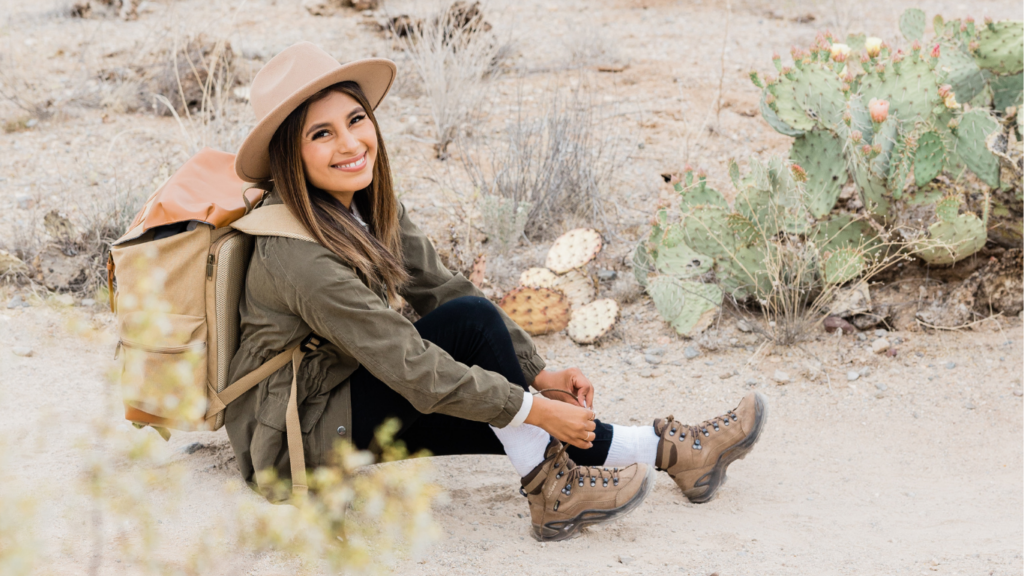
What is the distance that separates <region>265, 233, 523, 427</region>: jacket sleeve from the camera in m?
1.86

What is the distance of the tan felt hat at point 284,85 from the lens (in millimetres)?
1894

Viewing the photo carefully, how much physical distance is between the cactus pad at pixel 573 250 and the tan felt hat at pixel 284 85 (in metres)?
1.61

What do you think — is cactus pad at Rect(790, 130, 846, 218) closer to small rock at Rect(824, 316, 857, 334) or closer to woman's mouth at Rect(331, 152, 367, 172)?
small rock at Rect(824, 316, 857, 334)

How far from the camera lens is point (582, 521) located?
2229 millimetres

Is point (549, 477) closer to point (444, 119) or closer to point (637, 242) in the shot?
point (637, 242)

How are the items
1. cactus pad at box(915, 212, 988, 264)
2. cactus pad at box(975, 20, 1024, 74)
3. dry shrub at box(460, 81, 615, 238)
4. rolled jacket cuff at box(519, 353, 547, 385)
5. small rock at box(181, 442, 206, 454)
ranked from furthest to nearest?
dry shrub at box(460, 81, 615, 238) < cactus pad at box(975, 20, 1024, 74) < cactus pad at box(915, 212, 988, 264) < small rock at box(181, 442, 206, 454) < rolled jacket cuff at box(519, 353, 547, 385)

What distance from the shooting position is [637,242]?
388 centimetres

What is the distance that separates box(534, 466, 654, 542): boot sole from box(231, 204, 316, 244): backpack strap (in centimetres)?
95

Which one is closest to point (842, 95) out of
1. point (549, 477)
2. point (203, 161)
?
point (549, 477)

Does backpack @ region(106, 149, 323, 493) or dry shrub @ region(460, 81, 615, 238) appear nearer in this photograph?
backpack @ region(106, 149, 323, 493)

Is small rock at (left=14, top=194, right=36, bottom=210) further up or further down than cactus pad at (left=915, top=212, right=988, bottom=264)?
further down

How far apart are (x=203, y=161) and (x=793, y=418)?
2.06m

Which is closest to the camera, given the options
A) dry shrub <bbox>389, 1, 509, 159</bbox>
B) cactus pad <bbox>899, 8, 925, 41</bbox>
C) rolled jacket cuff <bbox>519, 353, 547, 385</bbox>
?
rolled jacket cuff <bbox>519, 353, 547, 385</bbox>

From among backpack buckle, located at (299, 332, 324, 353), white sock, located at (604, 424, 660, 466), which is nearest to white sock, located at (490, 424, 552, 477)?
white sock, located at (604, 424, 660, 466)
